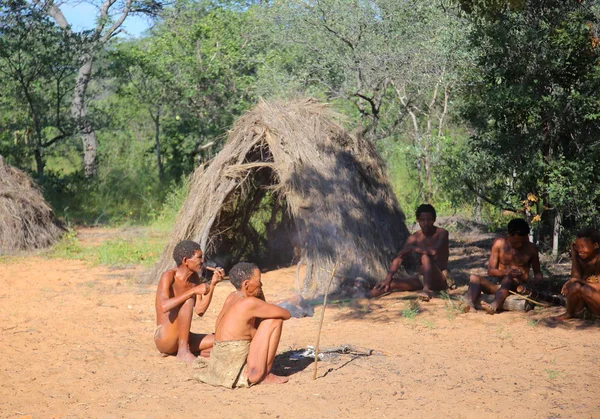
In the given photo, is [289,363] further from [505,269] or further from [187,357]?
[505,269]

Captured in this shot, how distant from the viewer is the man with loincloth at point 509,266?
7.21 metres

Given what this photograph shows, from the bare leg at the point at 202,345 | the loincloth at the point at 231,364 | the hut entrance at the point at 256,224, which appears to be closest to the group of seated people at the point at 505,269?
the hut entrance at the point at 256,224

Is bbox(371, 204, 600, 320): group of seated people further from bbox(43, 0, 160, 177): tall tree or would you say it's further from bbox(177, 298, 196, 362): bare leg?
bbox(43, 0, 160, 177): tall tree

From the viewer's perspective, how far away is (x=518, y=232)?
7.26 m

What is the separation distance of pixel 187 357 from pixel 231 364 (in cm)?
80

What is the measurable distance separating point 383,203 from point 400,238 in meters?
0.48

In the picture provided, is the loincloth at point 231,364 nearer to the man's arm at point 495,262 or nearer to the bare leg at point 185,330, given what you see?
the bare leg at point 185,330

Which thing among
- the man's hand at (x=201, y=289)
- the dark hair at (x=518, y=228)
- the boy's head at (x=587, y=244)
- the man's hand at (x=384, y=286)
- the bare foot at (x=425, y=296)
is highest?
the dark hair at (x=518, y=228)

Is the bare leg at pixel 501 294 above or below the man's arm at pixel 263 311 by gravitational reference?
below

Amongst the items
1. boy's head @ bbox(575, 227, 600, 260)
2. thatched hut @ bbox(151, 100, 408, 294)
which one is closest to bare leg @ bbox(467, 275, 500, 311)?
boy's head @ bbox(575, 227, 600, 260)

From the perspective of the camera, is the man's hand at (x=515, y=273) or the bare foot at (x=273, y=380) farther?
the man's hand at (x=515, y=273)

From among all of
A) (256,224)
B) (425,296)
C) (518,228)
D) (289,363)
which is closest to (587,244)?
(518,228)

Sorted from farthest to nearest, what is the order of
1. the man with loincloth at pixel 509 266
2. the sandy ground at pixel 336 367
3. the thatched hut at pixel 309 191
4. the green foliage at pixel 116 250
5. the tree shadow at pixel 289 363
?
1. the green foliage at pixel 116 250
2. the thatched hut at pixel 309 191
3. the man with loincloth at pixel 509 266
4. the tree shadow at pixel 289 363
5. the sandy ground at pixel 336 367

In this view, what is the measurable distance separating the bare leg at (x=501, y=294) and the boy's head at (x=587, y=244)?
2.49 feet
